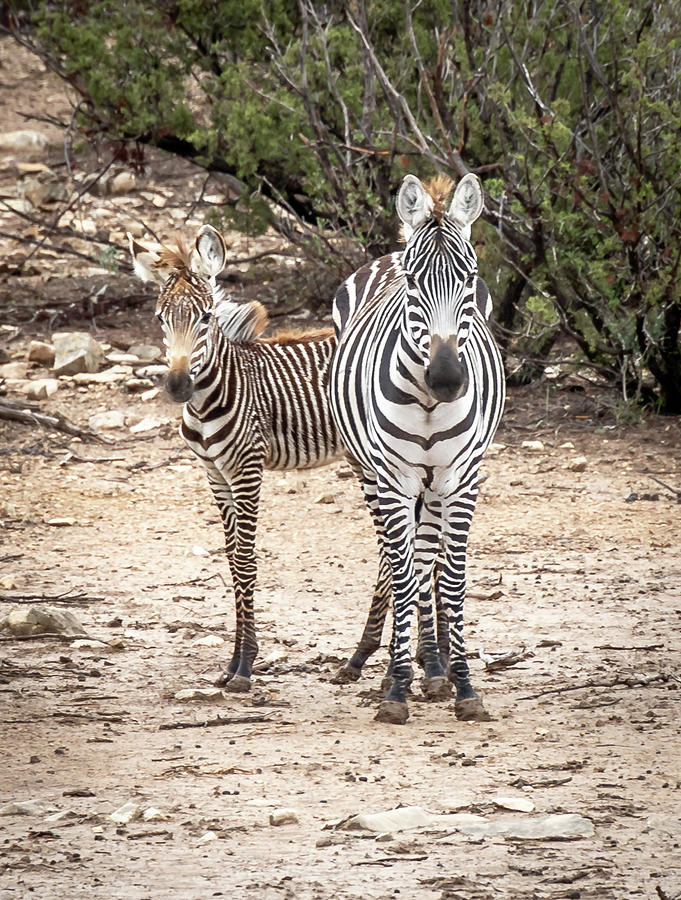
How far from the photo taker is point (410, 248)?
5688mm

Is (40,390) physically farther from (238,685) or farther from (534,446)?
(238,685)

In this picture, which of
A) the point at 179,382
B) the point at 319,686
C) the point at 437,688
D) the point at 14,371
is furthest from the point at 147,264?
the point at 14,371

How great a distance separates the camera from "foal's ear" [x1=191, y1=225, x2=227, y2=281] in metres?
6.63

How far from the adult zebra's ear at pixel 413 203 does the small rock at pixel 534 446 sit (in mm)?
4834

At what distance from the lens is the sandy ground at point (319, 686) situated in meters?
4.22

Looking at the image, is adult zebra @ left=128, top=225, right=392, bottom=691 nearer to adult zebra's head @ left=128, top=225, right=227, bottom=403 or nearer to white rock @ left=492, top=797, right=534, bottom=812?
adult zebra's head @ left=128, top=225, right=227, bottom=403

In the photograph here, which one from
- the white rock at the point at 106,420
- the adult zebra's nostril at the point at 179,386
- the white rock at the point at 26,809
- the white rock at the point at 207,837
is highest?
the adult zebra's nostril at the point at 179,386

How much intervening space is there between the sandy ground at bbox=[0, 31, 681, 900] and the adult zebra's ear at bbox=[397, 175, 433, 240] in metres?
2.17

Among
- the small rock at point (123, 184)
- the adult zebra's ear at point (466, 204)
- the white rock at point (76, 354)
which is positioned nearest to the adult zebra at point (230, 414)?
the adult zebra's ear at point (466, 204)

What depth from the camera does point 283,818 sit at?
4.58 meters

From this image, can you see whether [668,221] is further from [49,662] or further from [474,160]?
[49,662]

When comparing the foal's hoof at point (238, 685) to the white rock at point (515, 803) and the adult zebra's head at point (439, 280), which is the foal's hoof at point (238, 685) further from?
the white rock at point (515, 803)

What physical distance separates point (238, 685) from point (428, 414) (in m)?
1.66

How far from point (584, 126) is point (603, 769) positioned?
23.3ft
